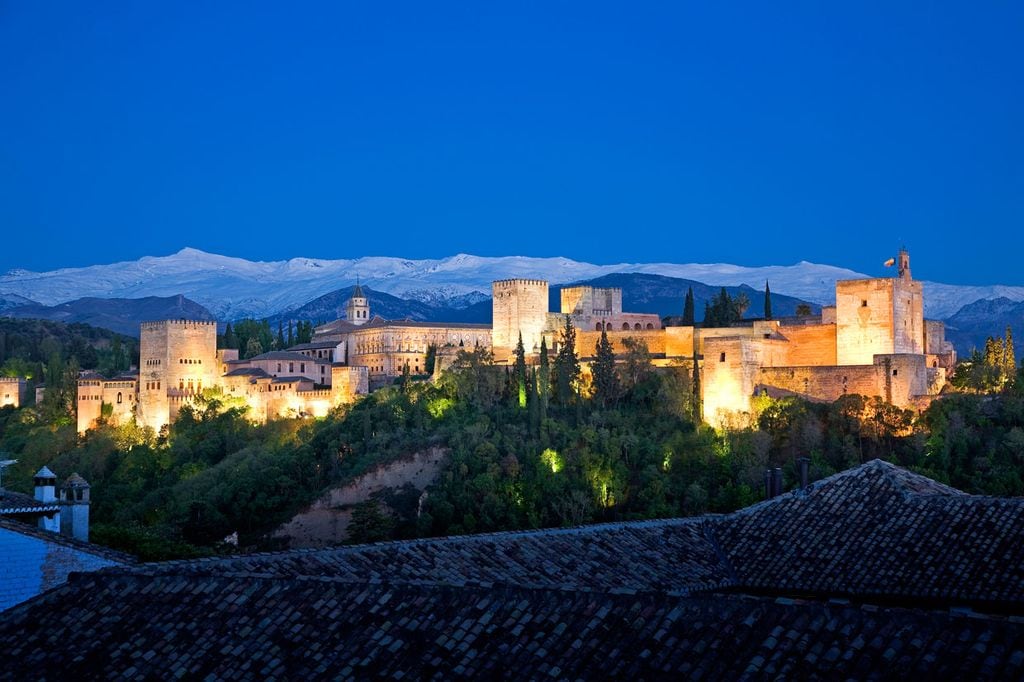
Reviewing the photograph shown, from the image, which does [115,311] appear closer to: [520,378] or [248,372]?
[248,372]

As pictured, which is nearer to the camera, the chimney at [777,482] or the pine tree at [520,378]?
the chimney at [777,482]

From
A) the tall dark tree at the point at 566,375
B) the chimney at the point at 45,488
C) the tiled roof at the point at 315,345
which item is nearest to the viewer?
the chimney at the point at 45,488

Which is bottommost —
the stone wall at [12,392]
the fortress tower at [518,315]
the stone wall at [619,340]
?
the stone wall at [12,392]

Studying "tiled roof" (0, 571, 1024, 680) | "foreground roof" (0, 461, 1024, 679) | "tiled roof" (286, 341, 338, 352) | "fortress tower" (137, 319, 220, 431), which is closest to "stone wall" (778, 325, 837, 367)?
"foreground roof" (0, 461, 1024, 679)

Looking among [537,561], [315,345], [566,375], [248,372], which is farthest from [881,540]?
[315,345]

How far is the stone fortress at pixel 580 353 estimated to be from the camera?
46.2m

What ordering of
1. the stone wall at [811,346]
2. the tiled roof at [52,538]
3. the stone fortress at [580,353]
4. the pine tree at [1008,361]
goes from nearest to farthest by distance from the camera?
1. the tiled roof at [52,538]
2. the stone fortress at [580,353]
3. the pine tree at [1008,361]
4. the stone wall at [811,346]

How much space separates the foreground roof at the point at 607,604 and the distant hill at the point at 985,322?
85.8 meters

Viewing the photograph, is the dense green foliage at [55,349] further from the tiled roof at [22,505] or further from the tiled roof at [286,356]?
the tiled roof at [22,505]

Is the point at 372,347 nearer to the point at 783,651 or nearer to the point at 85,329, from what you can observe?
the point at 783,651

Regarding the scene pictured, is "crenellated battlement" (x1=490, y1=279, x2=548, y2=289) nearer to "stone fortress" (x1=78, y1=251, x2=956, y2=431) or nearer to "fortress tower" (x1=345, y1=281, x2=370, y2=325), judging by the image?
"stone fortress" (x1=78, y1=251, x2=956, y2=431)

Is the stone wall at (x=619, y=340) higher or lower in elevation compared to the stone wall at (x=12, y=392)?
higher

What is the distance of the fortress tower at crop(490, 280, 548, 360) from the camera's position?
6081 cm

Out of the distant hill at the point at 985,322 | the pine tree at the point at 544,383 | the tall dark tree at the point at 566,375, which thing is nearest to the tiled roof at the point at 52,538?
the pine tree at the point at 544,383
